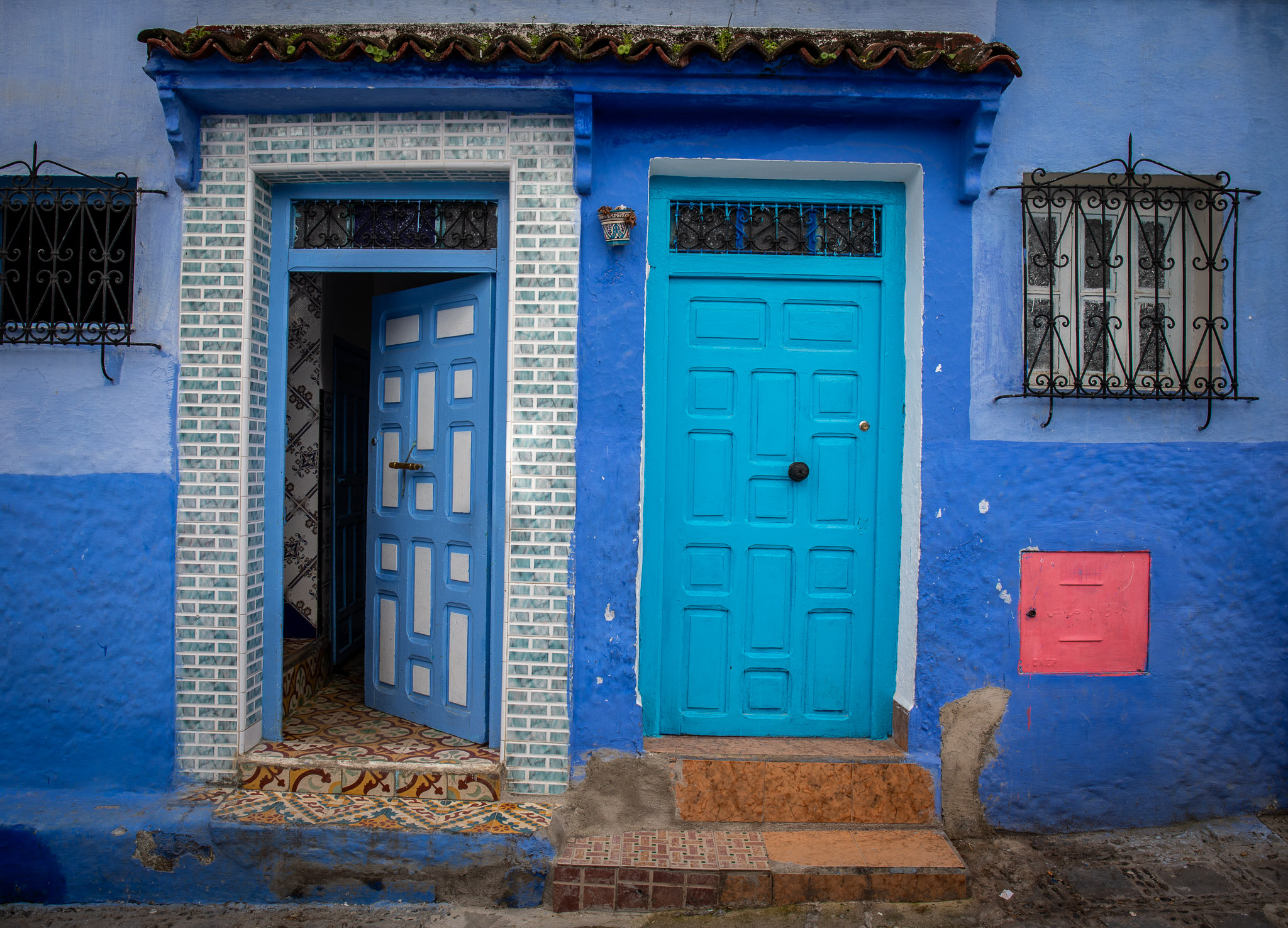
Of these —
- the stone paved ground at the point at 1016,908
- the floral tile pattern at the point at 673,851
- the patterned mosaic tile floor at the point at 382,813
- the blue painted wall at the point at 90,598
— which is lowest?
the stone paved ground at the point at 1016,908

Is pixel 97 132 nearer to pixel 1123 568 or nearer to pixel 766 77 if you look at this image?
pixel 766 77

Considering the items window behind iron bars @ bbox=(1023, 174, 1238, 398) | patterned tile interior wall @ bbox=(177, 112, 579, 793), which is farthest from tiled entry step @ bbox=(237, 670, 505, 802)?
window behind iron bars @ bbox=(1023, 174, 1238, 398)

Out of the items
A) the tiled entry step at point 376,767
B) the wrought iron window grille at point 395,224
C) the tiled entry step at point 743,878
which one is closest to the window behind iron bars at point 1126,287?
the tiled entry step at point 743,878

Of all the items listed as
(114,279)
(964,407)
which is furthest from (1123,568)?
(114,279)

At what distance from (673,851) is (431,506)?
2175 millimetres

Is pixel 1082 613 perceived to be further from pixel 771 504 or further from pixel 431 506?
pixel 431 506

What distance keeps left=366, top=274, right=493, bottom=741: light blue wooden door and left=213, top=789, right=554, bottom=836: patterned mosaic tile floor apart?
18.3 inches

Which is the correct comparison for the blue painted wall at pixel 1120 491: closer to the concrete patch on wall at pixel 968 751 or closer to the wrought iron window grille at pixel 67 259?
the concrete patch on wall at pixel 968 751

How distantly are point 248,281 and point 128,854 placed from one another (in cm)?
275

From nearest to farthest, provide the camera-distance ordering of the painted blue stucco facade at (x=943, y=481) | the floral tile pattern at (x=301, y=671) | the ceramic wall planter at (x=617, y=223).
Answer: the ceramic wall planter at (x=617, y=223) < the painted blue stucco facade at (x=943, y=481) < the floral tile pattern at (x=301, y=671)

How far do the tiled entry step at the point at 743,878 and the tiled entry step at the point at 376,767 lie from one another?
0.61 m

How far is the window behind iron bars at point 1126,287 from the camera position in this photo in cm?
373

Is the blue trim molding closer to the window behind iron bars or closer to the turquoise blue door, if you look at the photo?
the turquoise blue door

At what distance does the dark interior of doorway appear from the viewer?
191 inches
